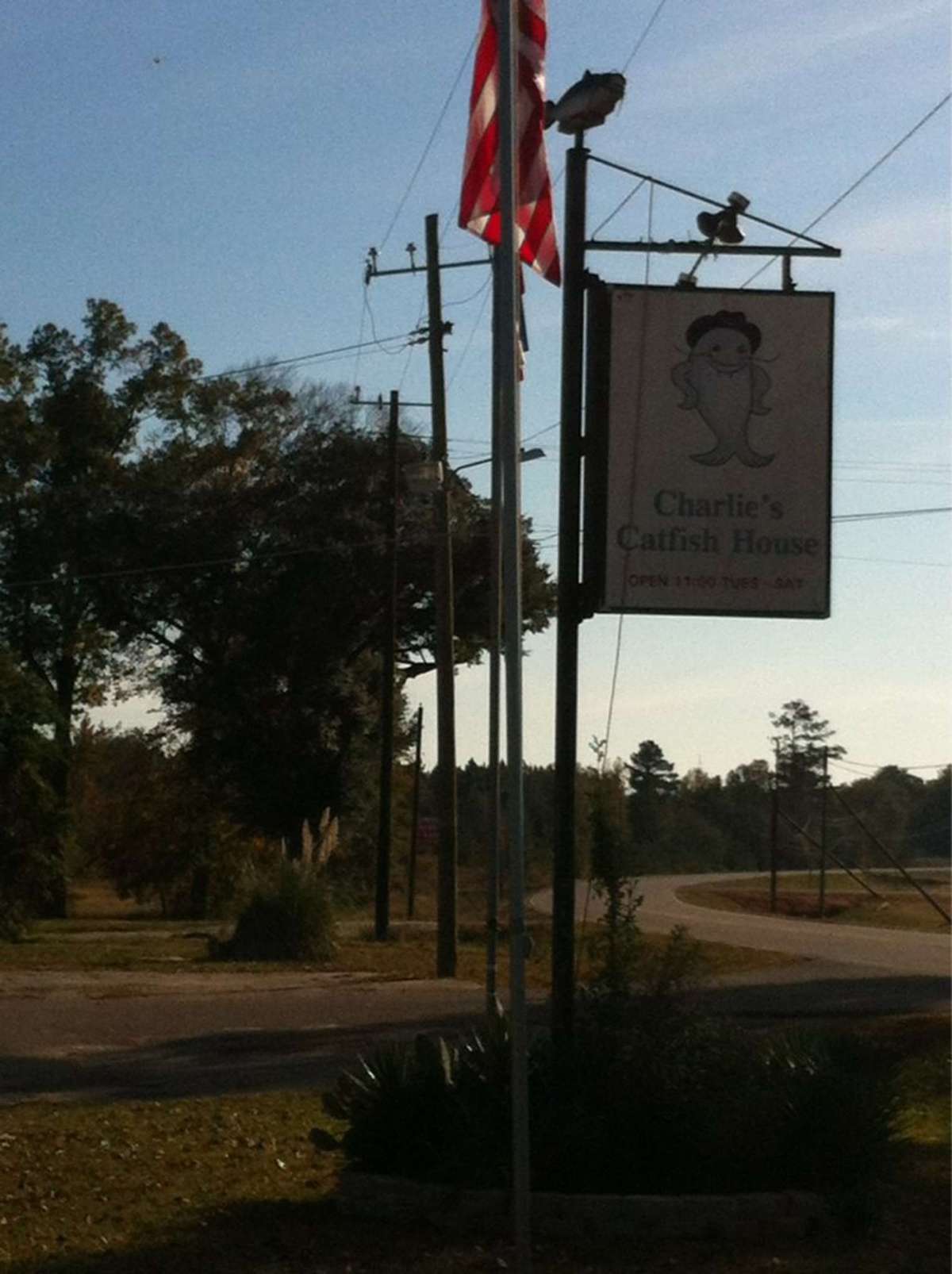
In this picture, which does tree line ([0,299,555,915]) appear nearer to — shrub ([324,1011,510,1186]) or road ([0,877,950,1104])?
Answer: road ([0,877,950,1104])

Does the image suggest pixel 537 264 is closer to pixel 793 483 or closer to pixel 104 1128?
pixel 793 483

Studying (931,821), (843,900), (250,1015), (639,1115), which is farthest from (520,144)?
(843,900)

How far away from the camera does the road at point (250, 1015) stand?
14.6m

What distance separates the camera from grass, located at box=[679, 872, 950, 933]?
162 ft

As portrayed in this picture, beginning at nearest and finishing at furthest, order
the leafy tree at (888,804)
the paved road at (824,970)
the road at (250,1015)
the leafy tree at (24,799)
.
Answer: the road at (250,1015), the paved road at (824,970), the leafy tree at (24,799), the leafy tree at (888,804)

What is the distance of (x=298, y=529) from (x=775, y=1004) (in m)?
24.6

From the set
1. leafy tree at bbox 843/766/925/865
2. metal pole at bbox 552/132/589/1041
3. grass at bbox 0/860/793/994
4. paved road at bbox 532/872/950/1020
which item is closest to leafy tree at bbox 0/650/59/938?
grass at bbox 0/860/793/994

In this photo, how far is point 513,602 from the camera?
286 inches

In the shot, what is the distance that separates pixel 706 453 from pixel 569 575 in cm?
89

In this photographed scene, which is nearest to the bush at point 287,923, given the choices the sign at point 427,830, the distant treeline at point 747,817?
the distant treeline at point 747,817

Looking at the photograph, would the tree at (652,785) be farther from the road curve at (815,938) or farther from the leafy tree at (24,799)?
the leafy tree at (24,799)

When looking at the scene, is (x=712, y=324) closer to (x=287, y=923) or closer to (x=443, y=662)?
(x=443, y=662)

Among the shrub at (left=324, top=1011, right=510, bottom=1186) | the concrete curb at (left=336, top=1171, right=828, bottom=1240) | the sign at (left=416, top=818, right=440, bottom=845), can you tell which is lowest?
the concrete curb at (left=336, top=1171, right=828, bottom=1240)

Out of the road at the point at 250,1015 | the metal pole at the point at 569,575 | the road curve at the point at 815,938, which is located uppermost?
the metal pole at the point at 569,575
